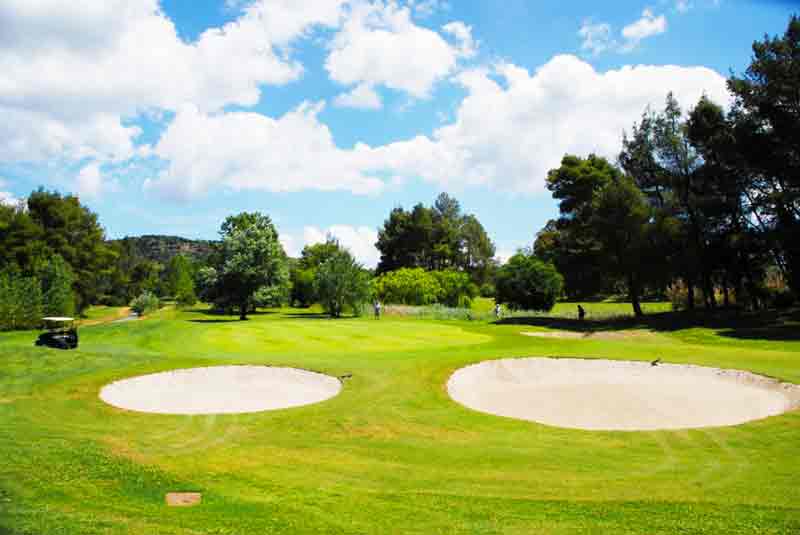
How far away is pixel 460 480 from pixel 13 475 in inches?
299

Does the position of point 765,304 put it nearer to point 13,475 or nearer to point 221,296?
point 221,296

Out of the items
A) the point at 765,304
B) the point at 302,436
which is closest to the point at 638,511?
the point at 302,436

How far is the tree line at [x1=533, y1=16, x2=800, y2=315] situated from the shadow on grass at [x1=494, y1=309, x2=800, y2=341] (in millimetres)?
3450

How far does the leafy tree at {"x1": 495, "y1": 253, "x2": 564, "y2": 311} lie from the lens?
56.5 m

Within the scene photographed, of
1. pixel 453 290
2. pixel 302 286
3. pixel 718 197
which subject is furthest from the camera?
pixel 302 286

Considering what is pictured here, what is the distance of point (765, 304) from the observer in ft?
145

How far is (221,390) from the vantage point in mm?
19250

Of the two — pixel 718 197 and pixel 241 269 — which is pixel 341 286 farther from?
pixel 718 197

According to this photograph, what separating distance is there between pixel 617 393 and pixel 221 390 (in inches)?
527

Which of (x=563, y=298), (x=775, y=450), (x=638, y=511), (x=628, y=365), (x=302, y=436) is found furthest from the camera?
(x=563, y=298)

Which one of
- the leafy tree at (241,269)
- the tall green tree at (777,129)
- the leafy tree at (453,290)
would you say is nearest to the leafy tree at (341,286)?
the leafy tree at (241,269)

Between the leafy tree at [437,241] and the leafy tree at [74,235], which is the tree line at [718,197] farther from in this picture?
the leafy tree at [74,235]

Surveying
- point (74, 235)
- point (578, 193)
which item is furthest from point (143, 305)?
point (578, 193)

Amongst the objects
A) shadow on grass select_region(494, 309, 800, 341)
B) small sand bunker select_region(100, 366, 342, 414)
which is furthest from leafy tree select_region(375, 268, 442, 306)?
small sand bunker select_region(100, 366, 342, 414)
